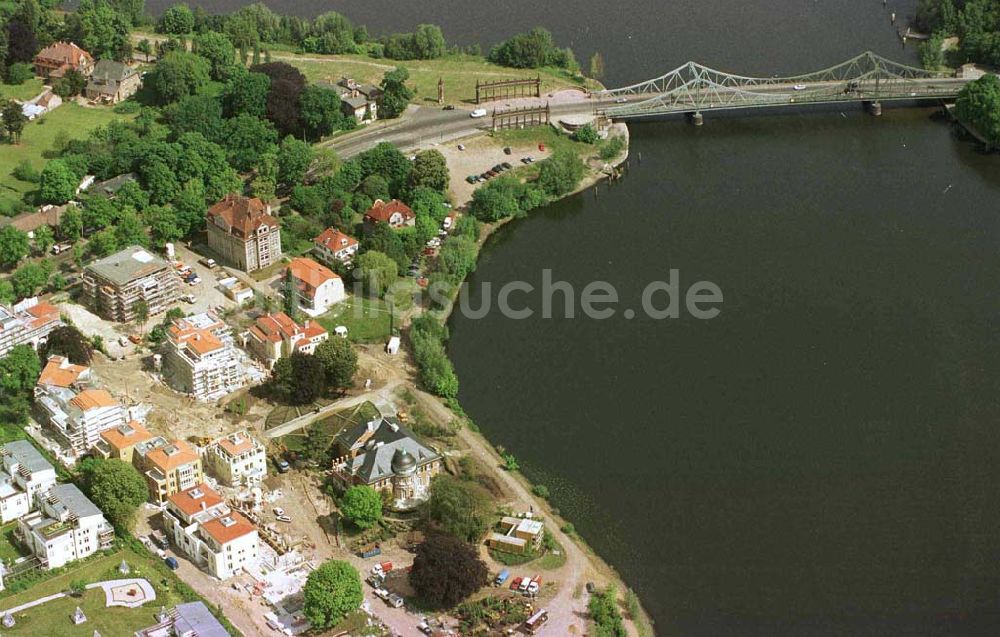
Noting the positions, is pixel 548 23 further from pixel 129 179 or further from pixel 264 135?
pixel 129 179

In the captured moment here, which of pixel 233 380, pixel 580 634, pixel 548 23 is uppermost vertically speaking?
pixel 548 23

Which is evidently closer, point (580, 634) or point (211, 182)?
point (580, 634)

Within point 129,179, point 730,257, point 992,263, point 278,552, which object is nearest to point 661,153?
point 730,257

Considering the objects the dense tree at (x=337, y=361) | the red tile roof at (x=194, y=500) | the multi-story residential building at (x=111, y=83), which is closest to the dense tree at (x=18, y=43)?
the multi-story residential building at (x=111, y=83)

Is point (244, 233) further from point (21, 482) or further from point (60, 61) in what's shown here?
point (60, 61)

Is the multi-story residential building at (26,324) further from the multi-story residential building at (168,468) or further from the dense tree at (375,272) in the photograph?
the dense tree at (375,272)

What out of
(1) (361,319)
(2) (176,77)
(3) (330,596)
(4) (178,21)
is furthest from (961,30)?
(3) (330,596)
